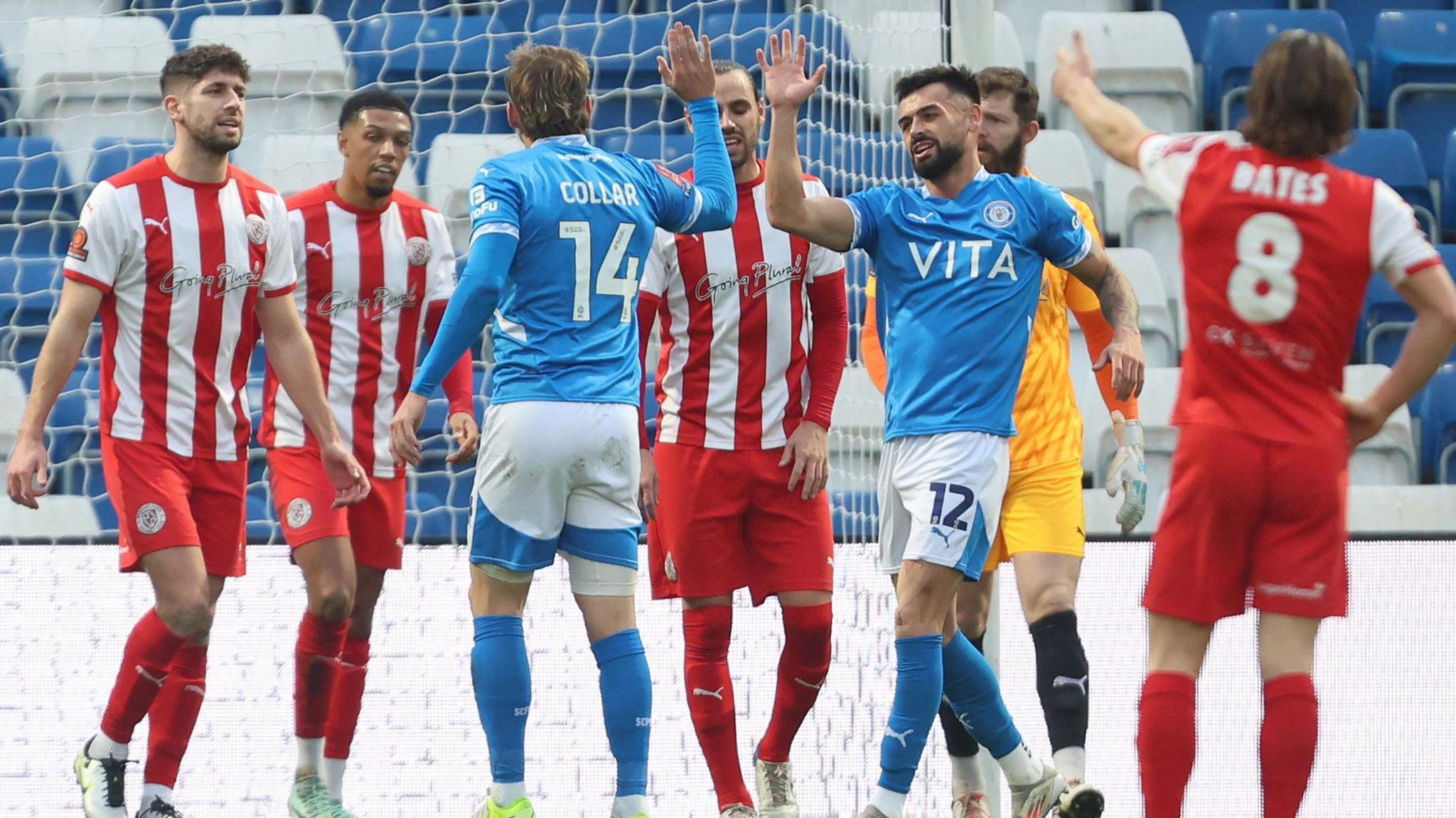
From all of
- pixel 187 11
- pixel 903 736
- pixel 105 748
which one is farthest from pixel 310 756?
pixel 187 11

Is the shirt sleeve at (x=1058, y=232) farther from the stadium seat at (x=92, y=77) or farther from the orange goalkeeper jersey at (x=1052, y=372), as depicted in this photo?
the stadium seat at (x=92, y=77)

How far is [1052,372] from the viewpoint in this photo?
523 centimetres

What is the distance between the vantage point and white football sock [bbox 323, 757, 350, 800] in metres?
5.34

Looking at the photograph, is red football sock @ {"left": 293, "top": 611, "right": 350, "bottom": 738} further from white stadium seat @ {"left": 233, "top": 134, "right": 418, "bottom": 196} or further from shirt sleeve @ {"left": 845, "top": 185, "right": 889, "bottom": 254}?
white stadium seat @ {"left": 233, "top": 134, "right": 418, "bottom": 196}

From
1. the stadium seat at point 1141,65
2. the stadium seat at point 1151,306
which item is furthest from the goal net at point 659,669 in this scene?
the stadium seat at point 1141,65

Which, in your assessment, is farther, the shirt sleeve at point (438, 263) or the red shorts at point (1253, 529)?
the shirt sleeve at point (438, 263)

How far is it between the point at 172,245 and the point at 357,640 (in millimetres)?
1337

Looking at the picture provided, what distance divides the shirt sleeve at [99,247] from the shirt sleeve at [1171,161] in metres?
2.79

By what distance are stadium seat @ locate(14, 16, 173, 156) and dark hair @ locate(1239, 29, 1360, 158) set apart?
5905mm

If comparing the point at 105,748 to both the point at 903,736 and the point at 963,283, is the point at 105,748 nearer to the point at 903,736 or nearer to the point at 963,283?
the point at 903,736

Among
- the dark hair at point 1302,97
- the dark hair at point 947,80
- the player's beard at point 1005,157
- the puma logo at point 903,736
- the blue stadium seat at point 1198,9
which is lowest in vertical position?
the puma logo at point 903,736

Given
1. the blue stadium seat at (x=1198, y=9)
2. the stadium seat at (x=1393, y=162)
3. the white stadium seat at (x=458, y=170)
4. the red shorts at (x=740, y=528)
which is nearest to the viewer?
the red shorts at (x=740, y=528)

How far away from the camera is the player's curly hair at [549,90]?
4.49 meters

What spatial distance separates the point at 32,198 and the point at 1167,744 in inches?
251
